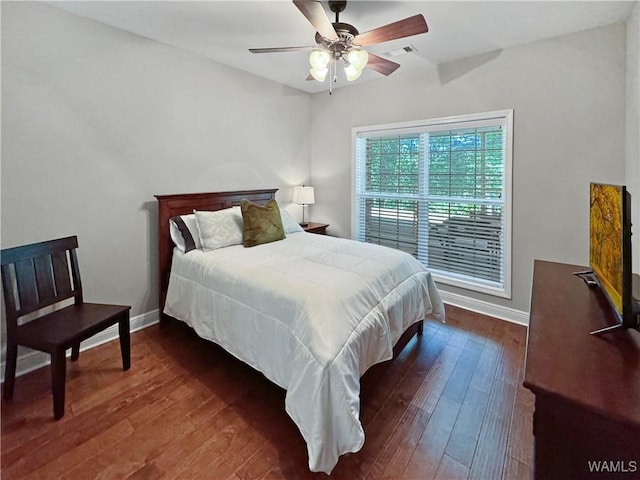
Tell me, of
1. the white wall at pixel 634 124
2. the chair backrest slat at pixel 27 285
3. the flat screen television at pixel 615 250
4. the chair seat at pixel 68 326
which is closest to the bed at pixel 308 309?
the chair seat at pixel 68 326

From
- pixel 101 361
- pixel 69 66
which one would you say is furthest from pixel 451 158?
pixel 101 361

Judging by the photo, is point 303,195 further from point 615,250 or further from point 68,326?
point 615,250

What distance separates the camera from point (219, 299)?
7.50 ft

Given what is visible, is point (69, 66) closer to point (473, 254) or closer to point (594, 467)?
point (594, 467)

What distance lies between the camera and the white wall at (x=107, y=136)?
2209mm

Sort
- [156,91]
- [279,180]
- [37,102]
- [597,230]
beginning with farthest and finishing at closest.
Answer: [279,180]
[156,91]
[37,102]
[597,230]

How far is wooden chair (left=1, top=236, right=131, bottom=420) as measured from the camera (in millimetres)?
1851

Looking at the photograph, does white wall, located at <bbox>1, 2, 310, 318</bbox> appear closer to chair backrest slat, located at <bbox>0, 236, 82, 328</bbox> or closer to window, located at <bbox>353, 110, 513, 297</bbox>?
chair backrest slat, located at <bbox>0, 236, 82, 328</bbox>

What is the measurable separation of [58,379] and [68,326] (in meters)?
0.32

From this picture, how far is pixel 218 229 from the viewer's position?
289cm

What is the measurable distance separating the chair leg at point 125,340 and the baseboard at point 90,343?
46cm

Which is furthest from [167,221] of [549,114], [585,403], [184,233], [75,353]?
[549,114]

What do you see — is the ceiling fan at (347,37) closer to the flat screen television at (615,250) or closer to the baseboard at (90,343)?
the flat screen television at (615,250)

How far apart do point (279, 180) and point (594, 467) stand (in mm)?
3865
